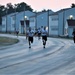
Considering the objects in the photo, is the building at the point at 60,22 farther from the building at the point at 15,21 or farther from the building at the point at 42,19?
the building at the point at 15,21

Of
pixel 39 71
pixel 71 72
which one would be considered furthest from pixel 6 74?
pixel 71 72

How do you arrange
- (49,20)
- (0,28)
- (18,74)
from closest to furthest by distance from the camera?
(18,74) < (49,20) < (0,28)

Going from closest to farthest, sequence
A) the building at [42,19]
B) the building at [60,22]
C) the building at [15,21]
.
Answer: the building at [60,22] → the building at [42,19] → the building at [15,21]

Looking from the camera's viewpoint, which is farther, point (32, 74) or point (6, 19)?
point (6, 19)

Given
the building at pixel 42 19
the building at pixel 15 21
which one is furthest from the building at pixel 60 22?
the building at pixel 15 21

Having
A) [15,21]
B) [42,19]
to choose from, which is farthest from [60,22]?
[15,21]

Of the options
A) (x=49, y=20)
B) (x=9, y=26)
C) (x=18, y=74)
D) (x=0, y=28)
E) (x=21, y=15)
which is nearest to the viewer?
(x=18, y=74)

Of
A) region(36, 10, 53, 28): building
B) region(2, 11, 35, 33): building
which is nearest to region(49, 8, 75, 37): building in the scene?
region(36, 10, 53, 28): building

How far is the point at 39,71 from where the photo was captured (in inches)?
505

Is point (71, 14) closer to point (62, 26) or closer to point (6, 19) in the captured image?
point (62, 26)

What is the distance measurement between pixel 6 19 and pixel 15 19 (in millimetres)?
9494

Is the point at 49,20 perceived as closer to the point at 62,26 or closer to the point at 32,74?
the point at 62,26

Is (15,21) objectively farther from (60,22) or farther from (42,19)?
(60,22)

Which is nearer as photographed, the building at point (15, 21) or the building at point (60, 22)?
the building at point (60, 22)
